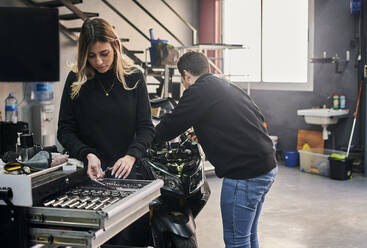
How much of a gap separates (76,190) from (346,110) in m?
5.49

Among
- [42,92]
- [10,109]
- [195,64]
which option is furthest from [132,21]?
[195,64]

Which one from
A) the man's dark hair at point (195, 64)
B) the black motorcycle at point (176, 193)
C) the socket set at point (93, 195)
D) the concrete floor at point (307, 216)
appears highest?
the man's dark hair at point (195, 64)

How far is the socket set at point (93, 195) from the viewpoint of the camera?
4.59 feet

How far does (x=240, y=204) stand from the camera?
2.15 meters

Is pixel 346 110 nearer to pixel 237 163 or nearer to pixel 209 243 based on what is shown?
pixel 209 243

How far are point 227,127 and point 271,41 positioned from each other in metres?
5.64

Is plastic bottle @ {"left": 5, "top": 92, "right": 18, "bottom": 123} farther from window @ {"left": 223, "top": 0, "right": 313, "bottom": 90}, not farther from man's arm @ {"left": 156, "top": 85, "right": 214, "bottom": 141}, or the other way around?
man's arm @ {"left": 156, "top": 85, "right": 214, "bottom": 141}

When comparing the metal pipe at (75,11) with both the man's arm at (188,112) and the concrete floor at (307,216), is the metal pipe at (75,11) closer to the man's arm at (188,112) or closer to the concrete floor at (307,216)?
the concrete floor at (307,216)

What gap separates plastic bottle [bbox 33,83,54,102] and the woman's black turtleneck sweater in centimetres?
420

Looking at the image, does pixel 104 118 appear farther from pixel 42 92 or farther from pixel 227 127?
pixel 42 92

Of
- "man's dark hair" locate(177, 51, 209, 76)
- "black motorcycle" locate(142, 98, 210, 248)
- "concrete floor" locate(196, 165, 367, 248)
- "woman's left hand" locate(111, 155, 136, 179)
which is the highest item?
"man's dark hair" locate(177, 51, 209, 76)

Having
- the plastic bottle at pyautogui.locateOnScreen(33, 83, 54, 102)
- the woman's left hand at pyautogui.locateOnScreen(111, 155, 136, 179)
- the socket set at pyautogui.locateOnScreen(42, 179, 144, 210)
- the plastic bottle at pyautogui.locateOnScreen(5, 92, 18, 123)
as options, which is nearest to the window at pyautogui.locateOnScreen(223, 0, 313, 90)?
the plastic bottle at pyautogui.locateOnScreen(33, 83, 54, 102)

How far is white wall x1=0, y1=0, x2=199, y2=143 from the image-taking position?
20.6 ft

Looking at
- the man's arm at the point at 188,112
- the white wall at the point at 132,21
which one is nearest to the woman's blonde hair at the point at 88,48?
the man's arm at the point at 188,112
